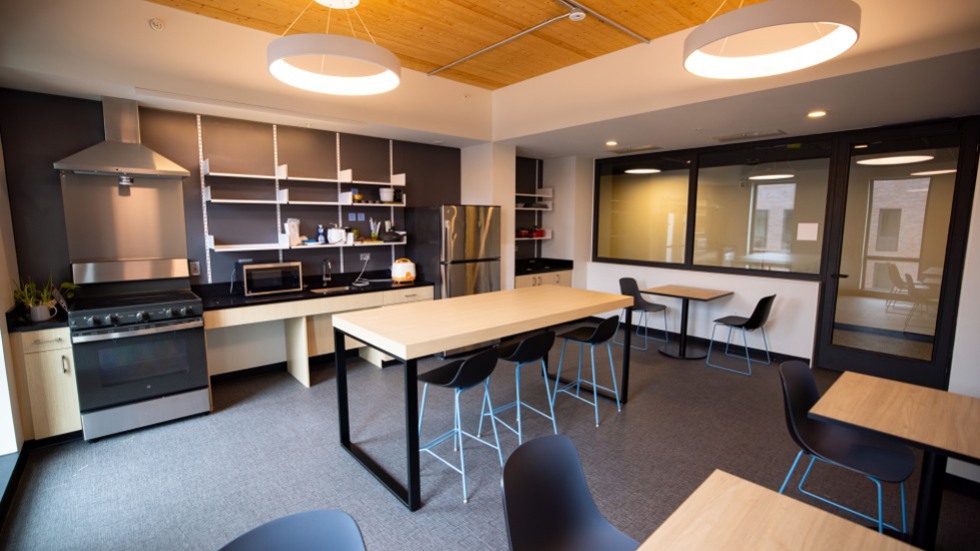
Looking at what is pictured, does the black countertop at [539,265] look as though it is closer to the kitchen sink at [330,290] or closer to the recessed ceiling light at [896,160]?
the kitchen sink at [330,290]

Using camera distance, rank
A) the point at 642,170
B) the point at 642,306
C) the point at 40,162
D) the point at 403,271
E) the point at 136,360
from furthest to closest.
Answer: the point at 642,170 < the point at 642,306 < the point at 403,271 < the point at 40,162 < the point at 136,360

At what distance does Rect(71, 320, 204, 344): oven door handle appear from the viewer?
9.92ft

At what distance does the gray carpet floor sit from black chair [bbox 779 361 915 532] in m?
0.46

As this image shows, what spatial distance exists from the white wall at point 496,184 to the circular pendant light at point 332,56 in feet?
9.76

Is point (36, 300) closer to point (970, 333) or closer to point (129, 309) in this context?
point (129, 309)

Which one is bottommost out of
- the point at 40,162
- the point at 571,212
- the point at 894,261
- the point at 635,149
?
the point at 894,261

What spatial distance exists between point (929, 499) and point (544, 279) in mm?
4751

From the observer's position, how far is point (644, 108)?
3867 mm

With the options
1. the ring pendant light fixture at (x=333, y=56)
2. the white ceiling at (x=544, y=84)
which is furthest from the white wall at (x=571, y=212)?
the ring pendant light fixture at (x=333, y=56)

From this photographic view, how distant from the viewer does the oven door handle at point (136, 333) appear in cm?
302

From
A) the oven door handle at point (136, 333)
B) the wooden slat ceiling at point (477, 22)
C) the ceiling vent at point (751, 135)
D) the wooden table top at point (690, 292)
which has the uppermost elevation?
the wooden slat ceiling at point (477, 22)

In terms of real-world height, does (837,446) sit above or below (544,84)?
below

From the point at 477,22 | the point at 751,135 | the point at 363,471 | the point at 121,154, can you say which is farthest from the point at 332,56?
the point at 751,135

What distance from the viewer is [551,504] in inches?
60.1
